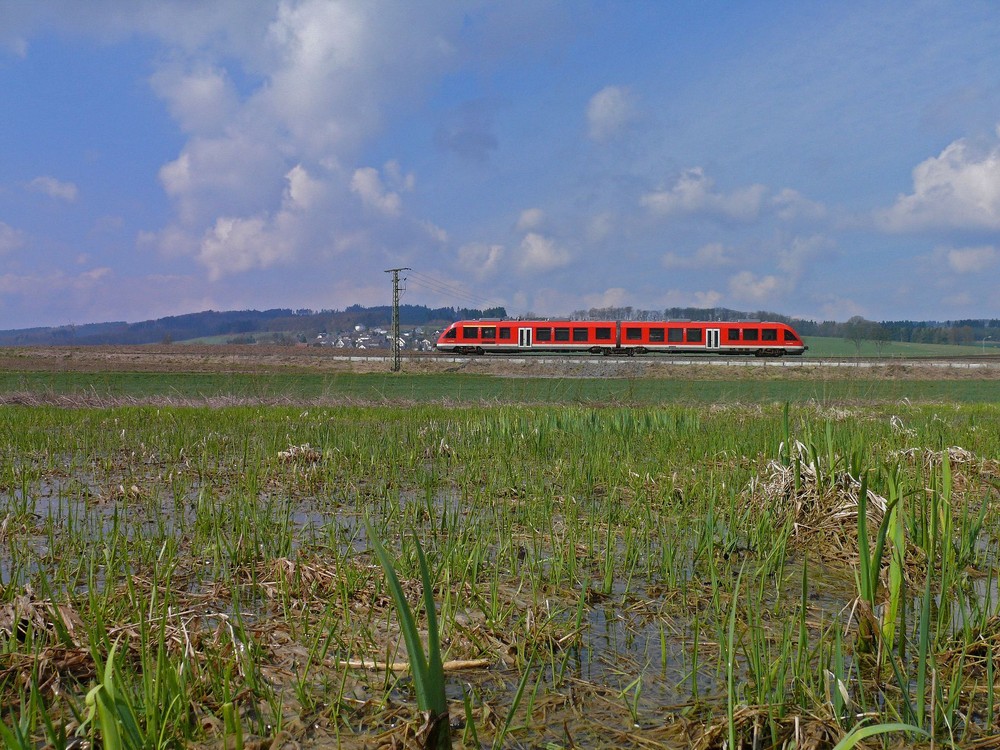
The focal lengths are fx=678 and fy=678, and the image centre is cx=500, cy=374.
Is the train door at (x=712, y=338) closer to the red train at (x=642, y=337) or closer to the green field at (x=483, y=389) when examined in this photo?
the red train at (x=642, y=337)

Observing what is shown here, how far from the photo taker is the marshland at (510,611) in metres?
2.07

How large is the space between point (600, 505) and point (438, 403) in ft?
39.1

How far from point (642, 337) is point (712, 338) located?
4.68 metres

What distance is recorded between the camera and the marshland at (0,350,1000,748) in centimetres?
207

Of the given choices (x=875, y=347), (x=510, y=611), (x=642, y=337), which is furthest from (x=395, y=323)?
(x=875, y=347)

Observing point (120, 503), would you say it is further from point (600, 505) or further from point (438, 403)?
point (438, 403)

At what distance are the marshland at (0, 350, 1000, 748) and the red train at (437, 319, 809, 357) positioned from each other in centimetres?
3817

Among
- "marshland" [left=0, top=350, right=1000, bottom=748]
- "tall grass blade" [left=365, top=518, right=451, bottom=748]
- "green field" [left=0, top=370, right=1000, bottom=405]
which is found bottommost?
"green field" [left=0, top=370, right=1000, bottom=405]

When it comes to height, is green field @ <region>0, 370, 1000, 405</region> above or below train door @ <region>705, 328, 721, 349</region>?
below

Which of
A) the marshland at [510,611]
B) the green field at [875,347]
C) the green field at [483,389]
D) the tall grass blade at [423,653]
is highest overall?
the green field at [875,347]

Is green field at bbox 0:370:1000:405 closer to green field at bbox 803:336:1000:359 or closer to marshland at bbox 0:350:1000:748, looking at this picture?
marshland at bbox 0:350:1000:748

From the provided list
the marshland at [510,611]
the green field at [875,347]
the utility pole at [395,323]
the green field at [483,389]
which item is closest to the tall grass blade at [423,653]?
the marshland at [510,611]

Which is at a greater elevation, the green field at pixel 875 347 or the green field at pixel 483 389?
the green field at pixel 875 347

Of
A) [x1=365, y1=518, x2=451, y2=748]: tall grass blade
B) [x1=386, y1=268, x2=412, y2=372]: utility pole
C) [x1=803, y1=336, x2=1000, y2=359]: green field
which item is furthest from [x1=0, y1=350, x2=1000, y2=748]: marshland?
[x1=803, y1=336, x2=1000, y2=359]: green field
